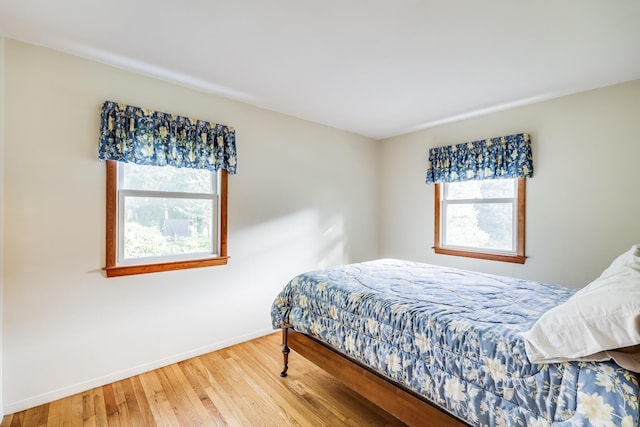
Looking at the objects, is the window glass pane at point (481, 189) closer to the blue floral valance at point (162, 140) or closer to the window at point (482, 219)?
the window at point (482, 219)

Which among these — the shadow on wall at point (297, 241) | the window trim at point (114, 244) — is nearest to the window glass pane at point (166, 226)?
the window trim at point (114, 244)

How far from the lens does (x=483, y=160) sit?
3307 millimetres

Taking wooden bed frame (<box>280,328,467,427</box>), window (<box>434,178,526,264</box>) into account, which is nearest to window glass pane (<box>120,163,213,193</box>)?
wooden bed frame (<box>280,328,467,427</box>)

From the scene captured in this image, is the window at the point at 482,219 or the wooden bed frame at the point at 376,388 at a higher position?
the window at the point at 482,219

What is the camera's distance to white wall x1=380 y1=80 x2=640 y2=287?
8.32 feet

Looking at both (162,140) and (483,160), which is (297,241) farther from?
(483,160)

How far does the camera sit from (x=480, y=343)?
4.47ft

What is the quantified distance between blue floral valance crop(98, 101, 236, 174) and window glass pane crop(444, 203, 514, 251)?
8.89ft

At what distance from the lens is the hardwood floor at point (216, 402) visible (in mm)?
1921

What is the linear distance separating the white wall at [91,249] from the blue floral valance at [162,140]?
0.11 meters

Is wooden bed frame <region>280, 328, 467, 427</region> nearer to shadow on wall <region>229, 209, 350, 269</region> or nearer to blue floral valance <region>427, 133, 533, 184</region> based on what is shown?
shadow on wall <region>229, 209, 350, 269</region>

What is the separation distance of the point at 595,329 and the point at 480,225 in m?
2.60

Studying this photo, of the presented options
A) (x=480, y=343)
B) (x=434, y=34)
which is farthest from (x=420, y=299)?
(x=434, y=34)

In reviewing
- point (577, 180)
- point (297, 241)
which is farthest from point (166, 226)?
point (577, 180)
